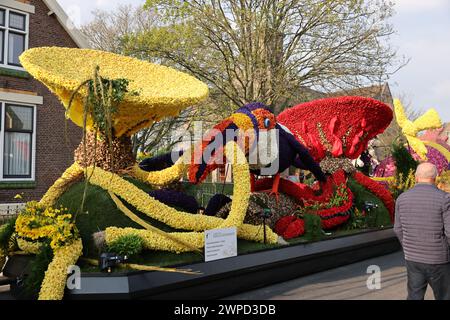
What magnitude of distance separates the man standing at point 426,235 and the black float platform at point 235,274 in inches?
92.2

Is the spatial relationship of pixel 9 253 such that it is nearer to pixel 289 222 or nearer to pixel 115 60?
pixel 115 60

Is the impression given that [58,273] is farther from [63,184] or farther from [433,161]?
[433,161]

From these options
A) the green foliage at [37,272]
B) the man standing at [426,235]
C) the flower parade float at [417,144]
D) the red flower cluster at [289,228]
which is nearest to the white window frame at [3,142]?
the red flower cluster at [289,228]

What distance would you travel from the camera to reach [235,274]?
5.65 metres

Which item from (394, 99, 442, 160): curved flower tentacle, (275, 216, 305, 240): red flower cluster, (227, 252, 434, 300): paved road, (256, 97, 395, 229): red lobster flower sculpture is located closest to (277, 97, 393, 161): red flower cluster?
(256, 97, 395, 229): red lobster flower sculpture

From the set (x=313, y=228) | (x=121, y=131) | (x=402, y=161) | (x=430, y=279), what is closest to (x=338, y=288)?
(x=313, y=228)

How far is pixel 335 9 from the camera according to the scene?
1611 centimetres

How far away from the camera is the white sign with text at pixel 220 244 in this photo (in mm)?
5509

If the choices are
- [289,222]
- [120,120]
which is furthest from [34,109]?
[289,222]

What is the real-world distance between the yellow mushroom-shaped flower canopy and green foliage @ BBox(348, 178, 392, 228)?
4.40m

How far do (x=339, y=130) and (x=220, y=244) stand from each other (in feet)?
15.3

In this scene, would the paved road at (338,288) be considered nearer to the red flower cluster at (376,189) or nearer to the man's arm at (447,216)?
the red flower cluster at (376,189)

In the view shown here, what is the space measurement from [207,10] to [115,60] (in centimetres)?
987

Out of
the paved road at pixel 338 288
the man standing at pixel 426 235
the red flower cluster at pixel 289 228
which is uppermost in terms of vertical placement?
the man standing at pixel 426 235
